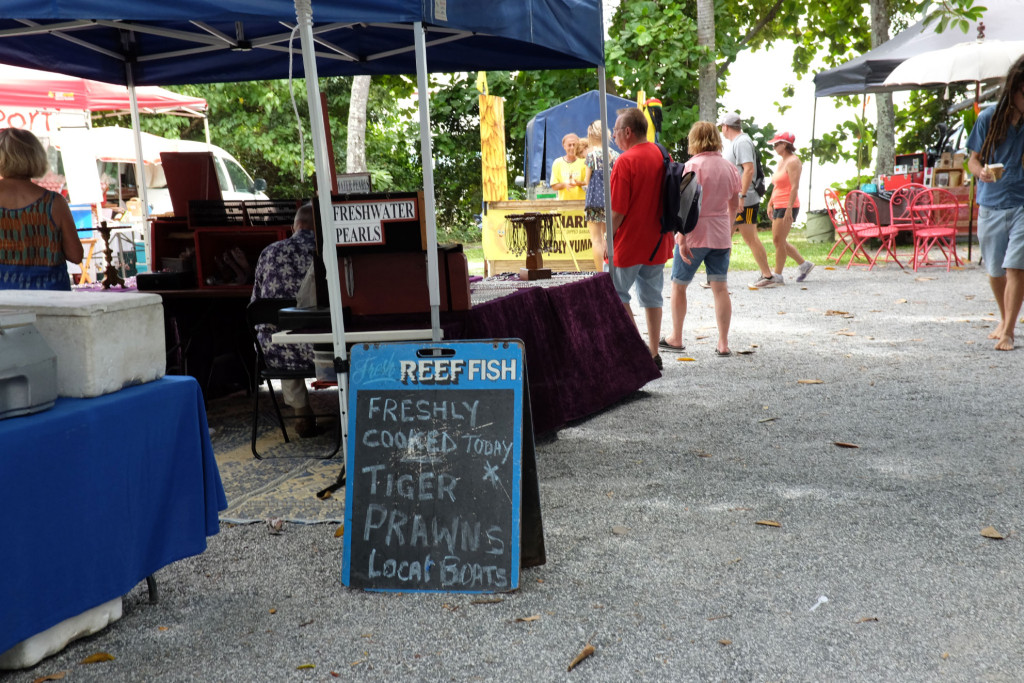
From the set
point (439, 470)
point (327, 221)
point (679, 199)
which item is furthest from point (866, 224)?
point (439, 470)

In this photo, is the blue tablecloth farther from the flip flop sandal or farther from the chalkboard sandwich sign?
the flip flop sandal

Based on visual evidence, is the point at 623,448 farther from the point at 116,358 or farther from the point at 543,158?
→ the point at 543,158

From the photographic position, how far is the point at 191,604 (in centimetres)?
309

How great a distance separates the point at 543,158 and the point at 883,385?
8515 millimetres

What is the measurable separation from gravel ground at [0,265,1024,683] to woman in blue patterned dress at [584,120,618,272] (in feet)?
7.86

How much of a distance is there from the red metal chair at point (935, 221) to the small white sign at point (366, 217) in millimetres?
9376

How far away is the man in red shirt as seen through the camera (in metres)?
6.01

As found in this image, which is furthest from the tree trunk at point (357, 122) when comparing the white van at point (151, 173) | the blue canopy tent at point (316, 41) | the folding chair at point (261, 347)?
the folding chair at point (261, 347)

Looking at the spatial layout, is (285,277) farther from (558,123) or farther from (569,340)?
(558,123)

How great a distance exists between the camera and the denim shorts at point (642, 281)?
20.4ft

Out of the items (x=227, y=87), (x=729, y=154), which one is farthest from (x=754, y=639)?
(x=227, y=87)

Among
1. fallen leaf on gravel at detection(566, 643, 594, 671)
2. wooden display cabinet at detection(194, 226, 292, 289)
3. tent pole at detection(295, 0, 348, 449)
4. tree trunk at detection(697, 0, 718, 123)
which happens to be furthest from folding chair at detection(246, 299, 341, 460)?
tree trunk at detection(697, 0, 718, 123)

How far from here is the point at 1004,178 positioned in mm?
6379

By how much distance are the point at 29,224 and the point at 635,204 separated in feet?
11.7
